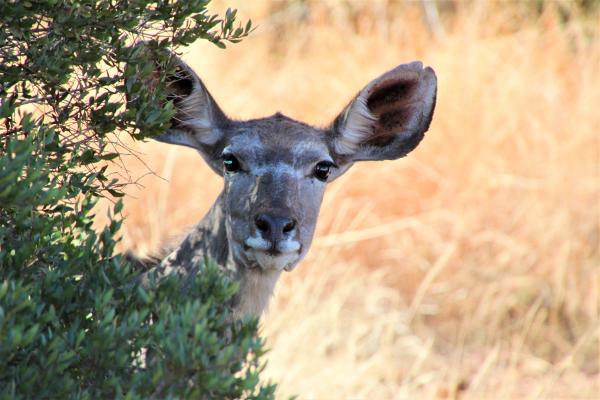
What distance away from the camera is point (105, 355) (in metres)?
3.33

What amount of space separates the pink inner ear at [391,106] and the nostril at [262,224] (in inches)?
47.1

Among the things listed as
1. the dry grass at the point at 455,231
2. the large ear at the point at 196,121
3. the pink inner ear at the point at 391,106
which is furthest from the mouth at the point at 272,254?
the dry grass at the point at 455,231

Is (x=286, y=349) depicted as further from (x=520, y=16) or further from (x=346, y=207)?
(x=520, y=16)

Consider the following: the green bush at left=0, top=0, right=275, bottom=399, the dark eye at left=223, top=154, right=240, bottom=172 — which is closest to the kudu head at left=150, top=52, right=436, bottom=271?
the dark eye at left=223, top=154, right=240, bottom=172

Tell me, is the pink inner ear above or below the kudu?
above

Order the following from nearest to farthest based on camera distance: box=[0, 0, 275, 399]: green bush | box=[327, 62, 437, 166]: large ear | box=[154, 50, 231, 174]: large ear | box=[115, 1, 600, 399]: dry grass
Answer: box=[0, 0, 275, 399]: green bush < box=[154, 50, 231, 174]: large ear < box=[327, 62, 437, 166]: large ear < box=[115, 1, 600, 399]: dry grass

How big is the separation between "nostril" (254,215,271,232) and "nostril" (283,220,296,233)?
0.25ft

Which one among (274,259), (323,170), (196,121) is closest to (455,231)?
(323,170)

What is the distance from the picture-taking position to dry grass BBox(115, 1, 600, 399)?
8.61m

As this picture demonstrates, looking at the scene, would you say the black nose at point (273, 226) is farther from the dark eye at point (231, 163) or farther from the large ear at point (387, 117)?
the large ear at point (387, 117)

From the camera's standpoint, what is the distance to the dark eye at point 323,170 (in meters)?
5.49

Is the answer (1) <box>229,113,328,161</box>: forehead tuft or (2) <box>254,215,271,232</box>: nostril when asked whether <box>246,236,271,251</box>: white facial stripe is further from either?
(1) <box>229,113,328,161</box>: forehead tuft

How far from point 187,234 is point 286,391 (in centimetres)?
216

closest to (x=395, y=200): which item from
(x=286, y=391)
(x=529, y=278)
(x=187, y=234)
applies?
A: (x=529, y=278)
